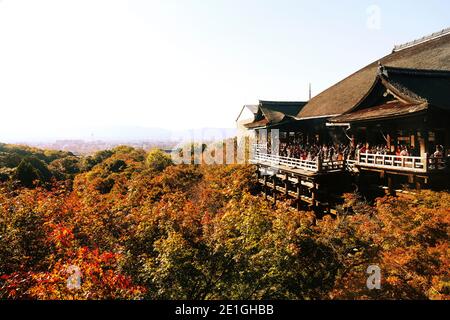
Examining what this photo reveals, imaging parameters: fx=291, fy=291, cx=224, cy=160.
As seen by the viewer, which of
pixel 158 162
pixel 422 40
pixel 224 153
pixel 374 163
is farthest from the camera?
pixel 224 153

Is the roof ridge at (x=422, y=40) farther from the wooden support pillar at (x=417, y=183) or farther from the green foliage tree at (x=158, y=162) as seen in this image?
the green foliage tree at (x=158, y=162)

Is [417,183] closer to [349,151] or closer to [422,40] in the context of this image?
[349,151]

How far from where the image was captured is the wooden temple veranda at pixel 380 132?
13328 millimetres

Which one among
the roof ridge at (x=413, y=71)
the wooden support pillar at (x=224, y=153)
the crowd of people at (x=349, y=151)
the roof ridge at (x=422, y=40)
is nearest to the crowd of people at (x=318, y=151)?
the crowd of people at (x=349, y=151)

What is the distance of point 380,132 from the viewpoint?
1730 cm

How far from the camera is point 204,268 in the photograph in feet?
27.1

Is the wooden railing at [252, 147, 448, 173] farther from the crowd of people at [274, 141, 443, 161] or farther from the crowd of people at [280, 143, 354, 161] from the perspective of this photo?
the crowd of people at [280, 143, 354, 161]

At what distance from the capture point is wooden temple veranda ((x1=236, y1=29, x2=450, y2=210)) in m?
13.3

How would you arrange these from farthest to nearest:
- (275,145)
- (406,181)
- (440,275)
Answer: (275,145), (406,181), (440,275)

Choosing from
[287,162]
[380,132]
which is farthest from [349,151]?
[287,162]

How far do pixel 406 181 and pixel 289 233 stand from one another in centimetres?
988

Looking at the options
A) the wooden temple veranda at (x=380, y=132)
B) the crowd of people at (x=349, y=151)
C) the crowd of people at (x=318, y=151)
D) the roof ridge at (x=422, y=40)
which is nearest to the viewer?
the wooden temple veranda at (x=380, y=132)
